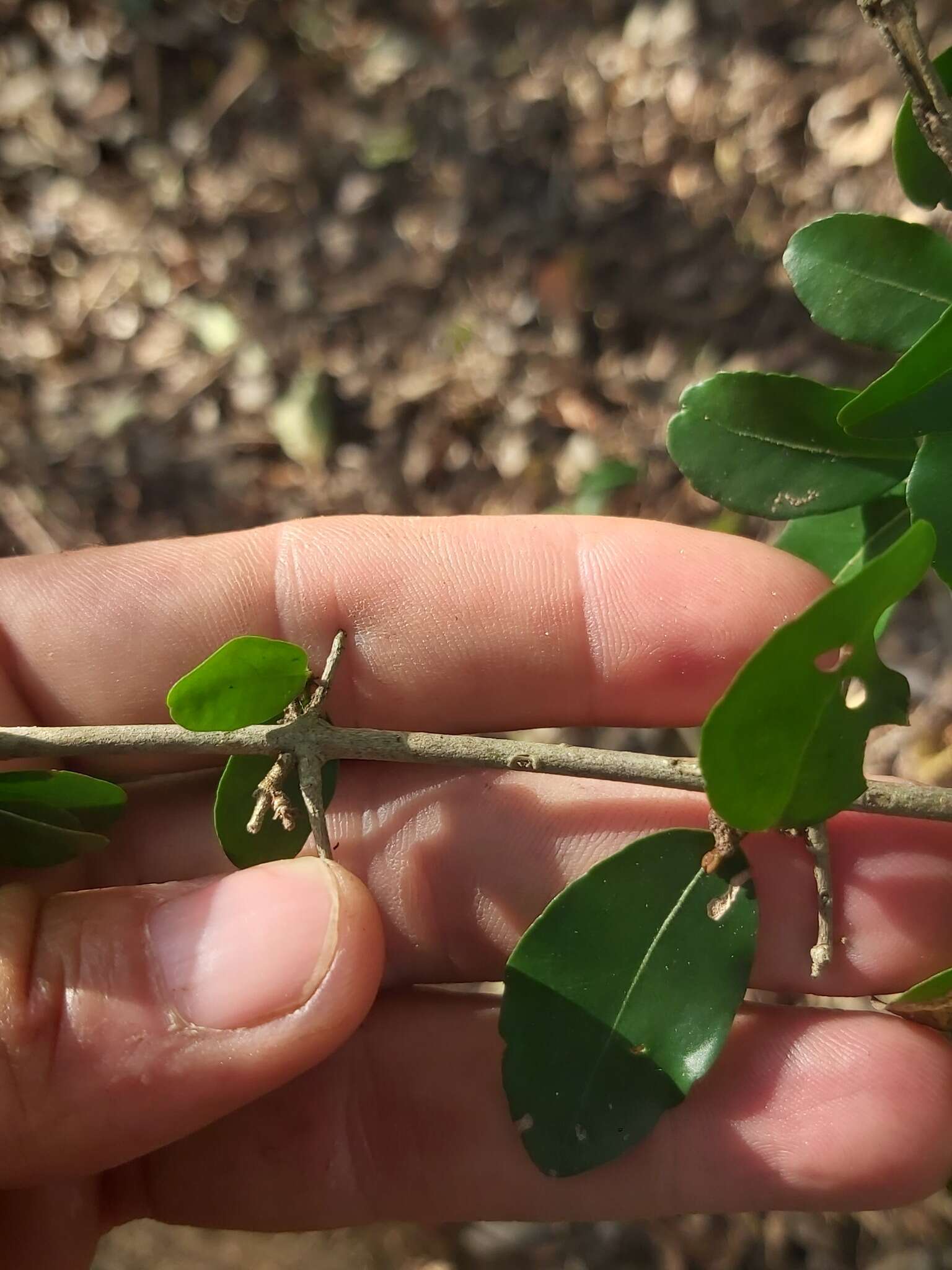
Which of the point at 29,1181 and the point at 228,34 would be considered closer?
the point at 29,1181

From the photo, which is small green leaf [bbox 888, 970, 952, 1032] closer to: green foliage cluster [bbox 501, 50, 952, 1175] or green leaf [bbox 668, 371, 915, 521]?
green foliage cluster [bbox 501, 50, 952, 1175]

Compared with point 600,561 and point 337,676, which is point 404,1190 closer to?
point 337,676

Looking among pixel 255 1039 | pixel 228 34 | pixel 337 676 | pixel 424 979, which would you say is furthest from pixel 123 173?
pixel 255 1039

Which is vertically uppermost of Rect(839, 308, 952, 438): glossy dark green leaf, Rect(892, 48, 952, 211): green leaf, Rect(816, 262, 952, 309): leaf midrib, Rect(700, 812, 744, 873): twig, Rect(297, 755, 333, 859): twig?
Rect(892, 48, 952, 211): green leaf

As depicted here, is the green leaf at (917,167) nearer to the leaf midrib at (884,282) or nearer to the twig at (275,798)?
the leaf midrib at (884,282)

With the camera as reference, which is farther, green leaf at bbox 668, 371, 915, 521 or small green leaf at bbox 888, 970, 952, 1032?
green leaf at bbox 668, 371, 915, 521

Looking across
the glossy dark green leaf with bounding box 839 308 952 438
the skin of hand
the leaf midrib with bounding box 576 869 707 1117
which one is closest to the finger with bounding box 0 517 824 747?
the skin of hand

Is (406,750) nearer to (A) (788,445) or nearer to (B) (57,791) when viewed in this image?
(B) (57,791)
